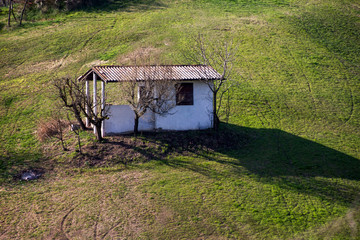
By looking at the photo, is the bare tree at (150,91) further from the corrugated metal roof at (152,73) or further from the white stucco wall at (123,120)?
the white stucco wall at (123,120)

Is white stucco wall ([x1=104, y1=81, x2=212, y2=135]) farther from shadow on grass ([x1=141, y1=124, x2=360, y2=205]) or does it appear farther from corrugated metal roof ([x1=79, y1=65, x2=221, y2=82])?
shadow on grass ([x1=141, y1=124, x2=360, y2=205])

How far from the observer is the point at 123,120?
71.7 feet

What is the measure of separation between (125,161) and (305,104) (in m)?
15.9

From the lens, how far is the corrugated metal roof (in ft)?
68.1

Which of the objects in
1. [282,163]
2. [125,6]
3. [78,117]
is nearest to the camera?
[282,163]

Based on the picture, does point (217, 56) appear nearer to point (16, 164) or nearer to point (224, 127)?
point (224, 127)

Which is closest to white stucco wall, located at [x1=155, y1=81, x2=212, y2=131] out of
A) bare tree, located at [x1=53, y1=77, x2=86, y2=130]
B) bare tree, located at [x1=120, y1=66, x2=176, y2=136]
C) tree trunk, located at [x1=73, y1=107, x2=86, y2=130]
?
bare tree, located at [x1=120, y1=66, x2=176, y2=136]

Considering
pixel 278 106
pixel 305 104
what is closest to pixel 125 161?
pixel 278 106

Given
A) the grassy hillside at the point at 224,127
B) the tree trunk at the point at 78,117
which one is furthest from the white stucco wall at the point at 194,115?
the tree trunk at the point at 78,117

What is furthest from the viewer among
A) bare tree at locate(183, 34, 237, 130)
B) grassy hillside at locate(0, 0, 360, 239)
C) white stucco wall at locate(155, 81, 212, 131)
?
bare tree at locate(183, 34, 237, 130)

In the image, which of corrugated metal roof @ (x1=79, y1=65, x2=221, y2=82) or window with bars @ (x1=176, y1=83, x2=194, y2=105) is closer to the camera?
corrugated metal roof @ (x1=79, y1=65, x2=221, y2=82)

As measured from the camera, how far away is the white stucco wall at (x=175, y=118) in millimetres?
21750

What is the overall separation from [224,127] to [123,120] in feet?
20.5

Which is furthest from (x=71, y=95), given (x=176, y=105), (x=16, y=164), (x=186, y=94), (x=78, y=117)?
(x=186, y=94)
